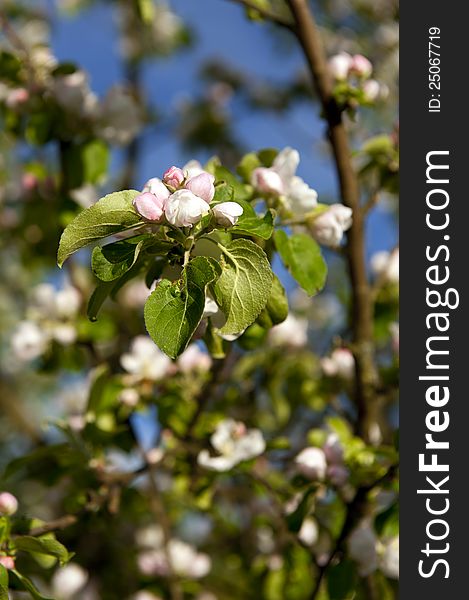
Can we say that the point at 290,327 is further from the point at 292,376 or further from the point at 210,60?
the point at 210,60

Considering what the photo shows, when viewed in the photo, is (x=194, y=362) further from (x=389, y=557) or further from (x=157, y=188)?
(x=157, y=188)

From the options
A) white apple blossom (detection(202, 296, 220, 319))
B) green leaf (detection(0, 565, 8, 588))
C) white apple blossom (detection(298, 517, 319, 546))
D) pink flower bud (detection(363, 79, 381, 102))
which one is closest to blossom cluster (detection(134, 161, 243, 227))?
white apple blossom (detection(202, 296, 220, 319))

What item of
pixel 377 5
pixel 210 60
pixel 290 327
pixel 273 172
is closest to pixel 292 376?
pixel 290 327

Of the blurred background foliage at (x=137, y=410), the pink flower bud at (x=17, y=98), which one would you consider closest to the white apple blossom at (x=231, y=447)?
the blurred background foliage at (x=137, y=410)

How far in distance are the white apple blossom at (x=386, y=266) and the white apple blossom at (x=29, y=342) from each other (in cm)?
83

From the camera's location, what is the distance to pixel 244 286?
0.98 m

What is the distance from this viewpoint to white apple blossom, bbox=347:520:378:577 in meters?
1.40

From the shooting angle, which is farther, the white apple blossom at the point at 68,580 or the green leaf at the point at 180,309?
the white apple blossom at the point at 68,580

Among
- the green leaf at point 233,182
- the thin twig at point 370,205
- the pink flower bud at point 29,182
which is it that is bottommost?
the green leaf at point 233,182

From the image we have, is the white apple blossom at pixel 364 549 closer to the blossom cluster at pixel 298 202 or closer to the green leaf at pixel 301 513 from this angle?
the green leaf at pixel 301 513

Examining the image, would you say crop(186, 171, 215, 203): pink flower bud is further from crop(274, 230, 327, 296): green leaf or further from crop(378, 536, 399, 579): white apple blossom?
crop(378, 536, 399, 579): white apple blossom

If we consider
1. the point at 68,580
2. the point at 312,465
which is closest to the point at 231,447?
the point at 312,465

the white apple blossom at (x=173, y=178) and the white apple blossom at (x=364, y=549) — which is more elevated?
the white apple blossom at (x=173, y=178)

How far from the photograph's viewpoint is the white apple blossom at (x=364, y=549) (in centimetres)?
140
